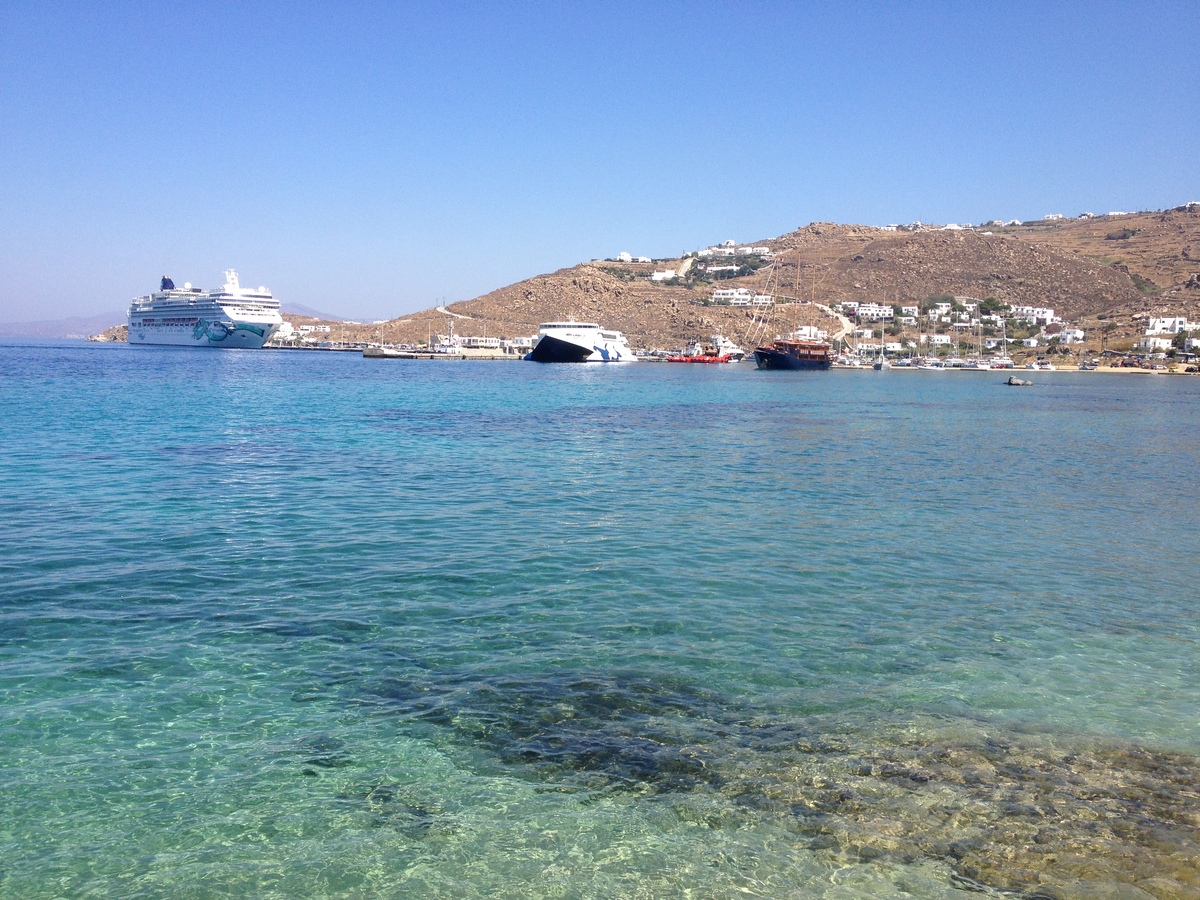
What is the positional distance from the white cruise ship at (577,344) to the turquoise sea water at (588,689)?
8931 centimetres

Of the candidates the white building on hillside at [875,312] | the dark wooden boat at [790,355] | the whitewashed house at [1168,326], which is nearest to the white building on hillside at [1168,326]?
the whitewashed house at [1168,326]

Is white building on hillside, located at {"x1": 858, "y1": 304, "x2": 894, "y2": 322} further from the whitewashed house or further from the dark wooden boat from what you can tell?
the dark wooden boat

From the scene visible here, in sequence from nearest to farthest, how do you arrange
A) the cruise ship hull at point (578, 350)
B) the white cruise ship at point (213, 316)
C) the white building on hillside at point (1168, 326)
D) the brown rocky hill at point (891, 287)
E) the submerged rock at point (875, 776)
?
1. the submerged rock at point (875, 776)
2. the cruise ship hull at point (578, 350)
3. the white building on hillside at point (1168, 326)
4. the white cruise ship at point (213, 316)
5. the brown rocky hill at point (891, 287)

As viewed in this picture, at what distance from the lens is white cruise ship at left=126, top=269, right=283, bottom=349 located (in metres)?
121

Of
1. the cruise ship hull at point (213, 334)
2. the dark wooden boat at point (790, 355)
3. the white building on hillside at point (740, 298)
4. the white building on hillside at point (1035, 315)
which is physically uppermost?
the white building on hillside at point (740, 298)

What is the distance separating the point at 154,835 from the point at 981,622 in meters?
8.26

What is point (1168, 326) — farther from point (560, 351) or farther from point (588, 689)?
point (588, 689)

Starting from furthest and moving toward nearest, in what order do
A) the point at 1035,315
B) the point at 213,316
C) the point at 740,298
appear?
the point at 740,298 < the point at 1035,315 < the point at 213,316

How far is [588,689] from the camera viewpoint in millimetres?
7086

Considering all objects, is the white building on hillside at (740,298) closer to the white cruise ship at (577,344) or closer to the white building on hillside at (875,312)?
the white building on hillside at (875,312)

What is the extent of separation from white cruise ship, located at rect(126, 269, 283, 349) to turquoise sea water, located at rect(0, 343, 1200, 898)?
11362cm

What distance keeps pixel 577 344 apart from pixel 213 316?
56449 mm

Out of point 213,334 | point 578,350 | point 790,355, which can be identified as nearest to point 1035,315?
point 790,355

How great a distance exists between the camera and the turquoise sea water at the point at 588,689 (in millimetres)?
4883
